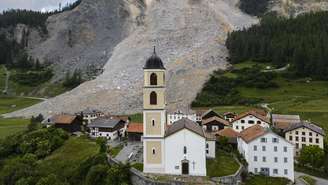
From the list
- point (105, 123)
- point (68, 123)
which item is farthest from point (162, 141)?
point (68, 123)

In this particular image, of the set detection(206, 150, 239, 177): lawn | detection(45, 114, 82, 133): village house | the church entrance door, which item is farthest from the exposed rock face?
the church entrance door

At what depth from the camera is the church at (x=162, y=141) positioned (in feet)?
138

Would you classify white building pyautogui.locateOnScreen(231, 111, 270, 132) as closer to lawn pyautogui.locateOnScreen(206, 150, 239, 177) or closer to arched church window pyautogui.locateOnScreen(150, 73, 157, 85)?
lawn pyautogui.locateOnScreen(206, 150, 239, 177)

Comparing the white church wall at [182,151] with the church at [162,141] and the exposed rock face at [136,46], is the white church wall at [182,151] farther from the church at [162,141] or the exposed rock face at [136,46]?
the exposed rock face at [136,46]

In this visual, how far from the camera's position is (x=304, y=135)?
57031 millimetres

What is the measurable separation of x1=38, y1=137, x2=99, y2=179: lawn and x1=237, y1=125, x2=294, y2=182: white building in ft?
67.3

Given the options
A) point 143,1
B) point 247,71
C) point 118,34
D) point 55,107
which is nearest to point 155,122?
point 55,107

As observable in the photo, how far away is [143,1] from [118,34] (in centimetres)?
2636

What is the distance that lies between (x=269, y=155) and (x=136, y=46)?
107160 millimetres

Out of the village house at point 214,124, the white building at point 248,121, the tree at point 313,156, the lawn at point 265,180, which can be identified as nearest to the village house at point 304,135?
the tree at point 313,156

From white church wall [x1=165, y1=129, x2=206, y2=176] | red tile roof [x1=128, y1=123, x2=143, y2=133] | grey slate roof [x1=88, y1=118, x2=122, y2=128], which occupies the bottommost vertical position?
white church wall [x1=165, y1=129, x2=206, y2=176]

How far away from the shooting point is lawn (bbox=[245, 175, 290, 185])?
4307 cm

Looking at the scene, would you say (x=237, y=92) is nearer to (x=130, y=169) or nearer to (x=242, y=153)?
(x=242, y=153)

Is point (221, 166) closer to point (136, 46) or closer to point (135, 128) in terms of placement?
point (135, 128)
